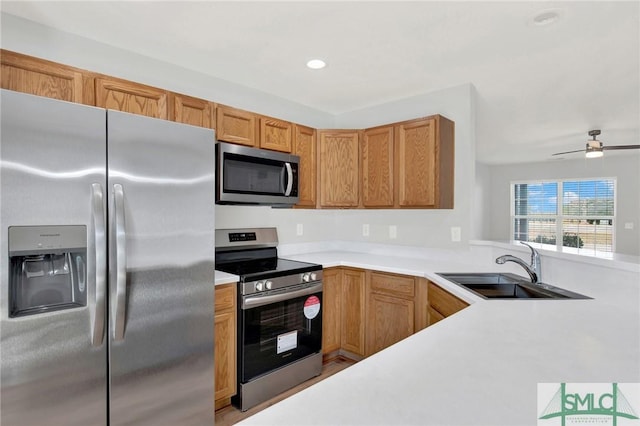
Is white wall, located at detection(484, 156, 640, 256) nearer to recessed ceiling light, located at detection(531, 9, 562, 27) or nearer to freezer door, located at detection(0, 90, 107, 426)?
recessed ceiling light, located at detection(531, 9, 562, 27)

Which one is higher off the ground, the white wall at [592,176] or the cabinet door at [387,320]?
the white wall at [592,176]

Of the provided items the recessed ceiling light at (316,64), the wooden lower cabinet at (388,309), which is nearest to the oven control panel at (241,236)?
the wooden lower cabinet at (388,309)

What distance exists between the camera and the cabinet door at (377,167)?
306 centimetres

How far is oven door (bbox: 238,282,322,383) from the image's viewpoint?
2.24m

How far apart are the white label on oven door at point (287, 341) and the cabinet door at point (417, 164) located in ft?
4.62

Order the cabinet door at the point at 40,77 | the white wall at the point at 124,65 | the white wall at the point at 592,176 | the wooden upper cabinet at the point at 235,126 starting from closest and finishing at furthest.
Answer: the cabinet door at the point at 40,77, the white wall at the point at 124,65, the wooden upper cabinet at the point at 235,126, the white wall at the point at 592,176

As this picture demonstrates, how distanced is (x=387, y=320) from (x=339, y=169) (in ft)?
4.68

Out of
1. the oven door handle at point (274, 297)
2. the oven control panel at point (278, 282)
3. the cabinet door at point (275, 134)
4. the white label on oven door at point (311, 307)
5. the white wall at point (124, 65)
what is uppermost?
the white wall at point (124, 65)

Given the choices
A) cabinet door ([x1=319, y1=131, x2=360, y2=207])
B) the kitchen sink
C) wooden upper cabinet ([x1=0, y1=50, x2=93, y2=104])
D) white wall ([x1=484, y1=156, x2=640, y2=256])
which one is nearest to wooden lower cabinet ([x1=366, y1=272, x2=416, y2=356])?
the kitchen sink

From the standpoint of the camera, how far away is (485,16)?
189cm

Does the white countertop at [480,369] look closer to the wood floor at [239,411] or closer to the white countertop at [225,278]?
the white countertop at [225,278]

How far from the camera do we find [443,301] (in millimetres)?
2129

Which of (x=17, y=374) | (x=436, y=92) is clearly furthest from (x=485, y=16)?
(x=17, y=374)

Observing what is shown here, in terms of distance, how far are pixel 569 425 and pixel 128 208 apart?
1.78 metres
